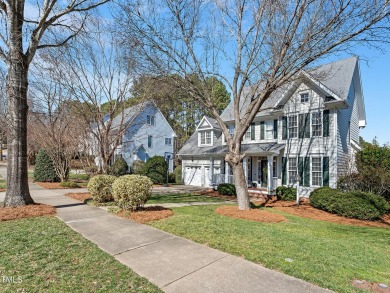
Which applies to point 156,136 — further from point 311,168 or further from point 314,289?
point 314,289

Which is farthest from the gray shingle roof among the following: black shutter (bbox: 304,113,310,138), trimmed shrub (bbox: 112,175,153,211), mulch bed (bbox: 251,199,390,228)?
trimmed shrub (bbox: 112,175,153,211)

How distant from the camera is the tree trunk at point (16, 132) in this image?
28.7ft

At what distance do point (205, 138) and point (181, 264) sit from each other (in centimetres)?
1939

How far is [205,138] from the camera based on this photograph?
2353 cm

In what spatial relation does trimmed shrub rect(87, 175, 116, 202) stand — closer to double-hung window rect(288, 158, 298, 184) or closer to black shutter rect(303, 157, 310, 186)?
double-hung window rect(288, 158, 298, 184)

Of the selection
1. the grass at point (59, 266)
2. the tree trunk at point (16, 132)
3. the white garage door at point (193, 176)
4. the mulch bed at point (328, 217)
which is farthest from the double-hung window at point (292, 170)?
the tree trunk at point (16, 132)

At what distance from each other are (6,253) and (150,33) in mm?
8680

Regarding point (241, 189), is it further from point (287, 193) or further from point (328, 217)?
point (287, 193)

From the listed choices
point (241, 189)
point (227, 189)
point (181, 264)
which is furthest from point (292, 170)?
point (181, 264)

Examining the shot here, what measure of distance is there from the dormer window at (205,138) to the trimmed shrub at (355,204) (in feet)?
41.1

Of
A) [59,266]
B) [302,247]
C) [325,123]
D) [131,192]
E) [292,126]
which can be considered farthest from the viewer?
[292,126]

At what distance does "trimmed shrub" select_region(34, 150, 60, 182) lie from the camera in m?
20.2

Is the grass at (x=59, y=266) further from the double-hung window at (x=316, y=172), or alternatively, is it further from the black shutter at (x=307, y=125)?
the black shutter at (x=307, y=125)

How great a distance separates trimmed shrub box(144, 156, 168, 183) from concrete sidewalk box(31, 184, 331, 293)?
1632 cm
